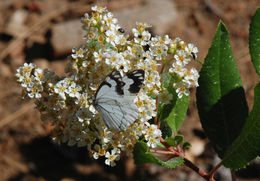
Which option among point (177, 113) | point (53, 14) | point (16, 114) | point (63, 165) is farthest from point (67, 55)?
point (177, 113)

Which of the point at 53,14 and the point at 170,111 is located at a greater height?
the point at 170,111

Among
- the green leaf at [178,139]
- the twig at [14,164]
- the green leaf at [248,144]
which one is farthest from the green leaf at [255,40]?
the twig at [14,164]

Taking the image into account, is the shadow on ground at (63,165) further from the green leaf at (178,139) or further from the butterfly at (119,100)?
the butterfly at (119,100)

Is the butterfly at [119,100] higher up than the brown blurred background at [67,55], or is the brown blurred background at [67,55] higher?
the butterfly at [119,100]

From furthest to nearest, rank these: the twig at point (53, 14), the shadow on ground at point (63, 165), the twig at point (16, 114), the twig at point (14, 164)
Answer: the twig at point (53, 14) < the twig at point (16, 114) < the twig at point (14, 164) < the shadow on ground at point (63, 165)

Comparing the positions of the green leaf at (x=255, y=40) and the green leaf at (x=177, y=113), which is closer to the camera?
the green leaf at (x=255, y=40)

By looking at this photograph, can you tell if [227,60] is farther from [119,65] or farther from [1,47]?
[1,47]

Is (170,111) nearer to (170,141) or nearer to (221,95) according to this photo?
(170,141)
